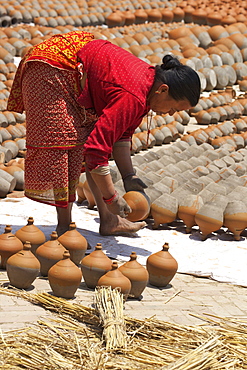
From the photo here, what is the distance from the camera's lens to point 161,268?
12.6ft

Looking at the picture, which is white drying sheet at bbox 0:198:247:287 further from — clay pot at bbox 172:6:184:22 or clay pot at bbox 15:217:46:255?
clay pot at bbox 172:6:184:22

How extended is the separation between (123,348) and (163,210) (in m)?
2.35

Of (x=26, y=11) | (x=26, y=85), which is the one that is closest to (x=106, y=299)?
(x=26, y=85)

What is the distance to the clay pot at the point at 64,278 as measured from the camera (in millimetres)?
3457

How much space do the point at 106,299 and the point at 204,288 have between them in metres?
1.01

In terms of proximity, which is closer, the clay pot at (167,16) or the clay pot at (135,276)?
the clay pot at (135,276)

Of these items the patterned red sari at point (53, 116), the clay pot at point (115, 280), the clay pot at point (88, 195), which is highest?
the patterned red sari at point (53, 116)

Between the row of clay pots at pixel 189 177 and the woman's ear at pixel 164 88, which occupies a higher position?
the woman's ear at pixel 164 88

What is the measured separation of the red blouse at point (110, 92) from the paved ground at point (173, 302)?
0.89m

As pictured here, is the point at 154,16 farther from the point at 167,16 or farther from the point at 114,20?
the point at 114,20

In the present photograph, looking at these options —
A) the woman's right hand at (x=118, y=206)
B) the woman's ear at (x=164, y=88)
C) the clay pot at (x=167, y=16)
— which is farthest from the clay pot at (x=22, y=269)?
the clay pot at (x=167, y=16)

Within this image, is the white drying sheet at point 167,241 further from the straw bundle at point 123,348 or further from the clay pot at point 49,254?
the straw bundle at point 123,348

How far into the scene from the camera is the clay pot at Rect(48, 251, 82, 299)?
3457 mm

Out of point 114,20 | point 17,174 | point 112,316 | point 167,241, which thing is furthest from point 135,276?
point 114,20
